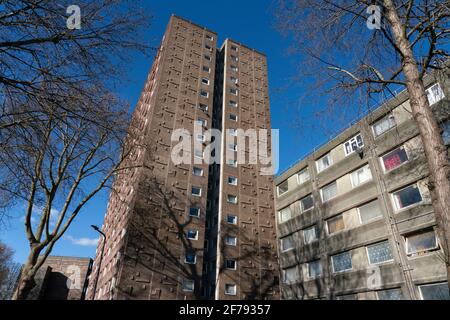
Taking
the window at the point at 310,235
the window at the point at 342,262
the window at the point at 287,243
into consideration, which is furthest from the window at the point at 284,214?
the window at the point at 342,262

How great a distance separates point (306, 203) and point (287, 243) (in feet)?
14.3

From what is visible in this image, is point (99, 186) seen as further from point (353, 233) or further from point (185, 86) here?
point (185, 86)

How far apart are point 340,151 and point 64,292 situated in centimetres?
4447

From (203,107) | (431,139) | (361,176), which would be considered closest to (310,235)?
(361,176)

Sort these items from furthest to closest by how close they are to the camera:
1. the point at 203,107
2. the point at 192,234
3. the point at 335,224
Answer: the point at 203,107
the point at 192,234
the point at 335,224

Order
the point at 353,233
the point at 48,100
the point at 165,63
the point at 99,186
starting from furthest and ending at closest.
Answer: the point at 165,63, the point at 353,233, the point at 99,186, the point at 48,100

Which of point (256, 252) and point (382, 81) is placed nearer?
point (382, 81)

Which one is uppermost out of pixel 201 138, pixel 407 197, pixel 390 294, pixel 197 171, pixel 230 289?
pixel 201 138

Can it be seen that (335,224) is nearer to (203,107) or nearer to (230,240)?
(230,240)

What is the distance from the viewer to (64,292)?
4294cm

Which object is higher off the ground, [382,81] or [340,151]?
[340,151]

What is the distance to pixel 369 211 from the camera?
19.1 m
